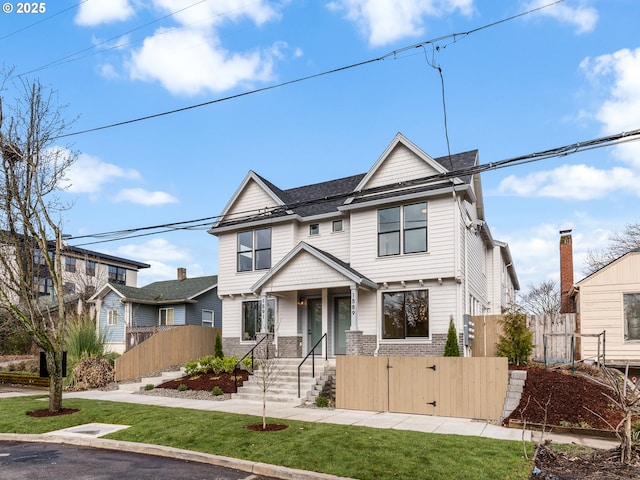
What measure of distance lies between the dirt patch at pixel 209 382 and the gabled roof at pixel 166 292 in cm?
1311

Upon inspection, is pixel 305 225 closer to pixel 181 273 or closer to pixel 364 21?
pixel 364 21

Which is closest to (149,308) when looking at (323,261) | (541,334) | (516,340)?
(323,261)

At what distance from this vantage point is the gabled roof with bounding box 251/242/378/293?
1731 cm

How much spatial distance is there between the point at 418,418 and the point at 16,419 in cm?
930

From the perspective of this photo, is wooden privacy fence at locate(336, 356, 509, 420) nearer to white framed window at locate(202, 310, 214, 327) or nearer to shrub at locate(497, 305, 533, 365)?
shrub at locate(497, 305, 533, 365)

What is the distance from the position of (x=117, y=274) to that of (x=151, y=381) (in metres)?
37.2

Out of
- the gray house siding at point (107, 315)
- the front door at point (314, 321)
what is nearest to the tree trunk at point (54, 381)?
the front door at point (314, 321)

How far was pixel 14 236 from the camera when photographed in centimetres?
1374

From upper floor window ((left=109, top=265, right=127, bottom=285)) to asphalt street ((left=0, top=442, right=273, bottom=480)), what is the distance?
44.4 m

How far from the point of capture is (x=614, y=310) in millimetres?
18094

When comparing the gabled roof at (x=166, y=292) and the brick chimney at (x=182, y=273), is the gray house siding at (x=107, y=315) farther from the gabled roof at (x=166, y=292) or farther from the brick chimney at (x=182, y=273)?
the brick chimney at (x=182, y=273)

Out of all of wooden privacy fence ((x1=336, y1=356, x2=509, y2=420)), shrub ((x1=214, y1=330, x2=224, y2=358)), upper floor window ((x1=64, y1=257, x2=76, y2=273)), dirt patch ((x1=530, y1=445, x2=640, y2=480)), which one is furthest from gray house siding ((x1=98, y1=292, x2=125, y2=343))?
dirt patch ((x1=530, y1=445, x2=640, y2=480))

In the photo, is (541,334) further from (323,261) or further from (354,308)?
(323,261)

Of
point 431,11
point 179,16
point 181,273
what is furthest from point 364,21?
point 181,273
